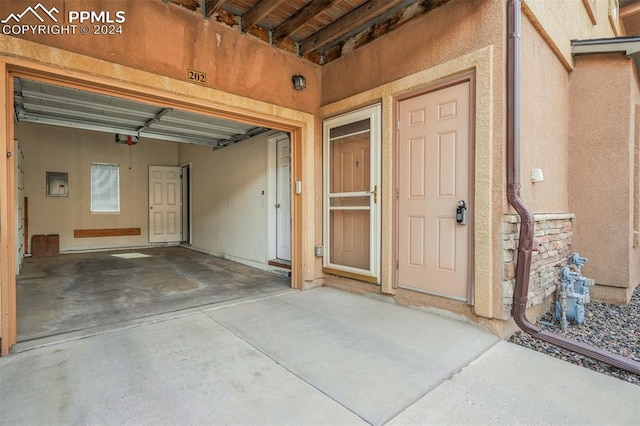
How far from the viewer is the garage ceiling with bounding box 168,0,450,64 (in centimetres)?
320

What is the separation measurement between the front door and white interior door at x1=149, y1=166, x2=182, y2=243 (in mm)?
7775

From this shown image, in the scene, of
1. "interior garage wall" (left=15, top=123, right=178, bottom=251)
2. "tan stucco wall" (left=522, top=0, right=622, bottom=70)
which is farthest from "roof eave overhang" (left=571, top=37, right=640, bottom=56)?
"interior garage wall" (left=15, top=123, right=178, bottom=251)

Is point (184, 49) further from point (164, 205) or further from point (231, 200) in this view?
point (164, 205)

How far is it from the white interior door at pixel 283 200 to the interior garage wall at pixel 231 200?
0.78 feet

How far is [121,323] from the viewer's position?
2.95 metres

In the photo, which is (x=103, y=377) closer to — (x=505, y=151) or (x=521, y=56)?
(x=505, y=151)

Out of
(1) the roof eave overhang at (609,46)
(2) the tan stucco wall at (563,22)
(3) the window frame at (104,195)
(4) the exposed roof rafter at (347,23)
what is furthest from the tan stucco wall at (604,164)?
(3) the window frame at (104,195)

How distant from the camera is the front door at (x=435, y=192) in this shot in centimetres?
296

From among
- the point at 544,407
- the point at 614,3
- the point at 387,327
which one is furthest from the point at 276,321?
the point at 614,3

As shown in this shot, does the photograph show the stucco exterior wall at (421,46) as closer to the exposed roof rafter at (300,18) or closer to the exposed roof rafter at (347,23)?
the exposed roof rafter at (347,23)

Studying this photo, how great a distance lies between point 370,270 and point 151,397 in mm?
2542

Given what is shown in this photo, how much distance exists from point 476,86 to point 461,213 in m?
1.15

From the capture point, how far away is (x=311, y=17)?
11.0ft

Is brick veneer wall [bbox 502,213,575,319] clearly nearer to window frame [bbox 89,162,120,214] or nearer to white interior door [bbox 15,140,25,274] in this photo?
white interior door [bbox 15,140,25,274]
